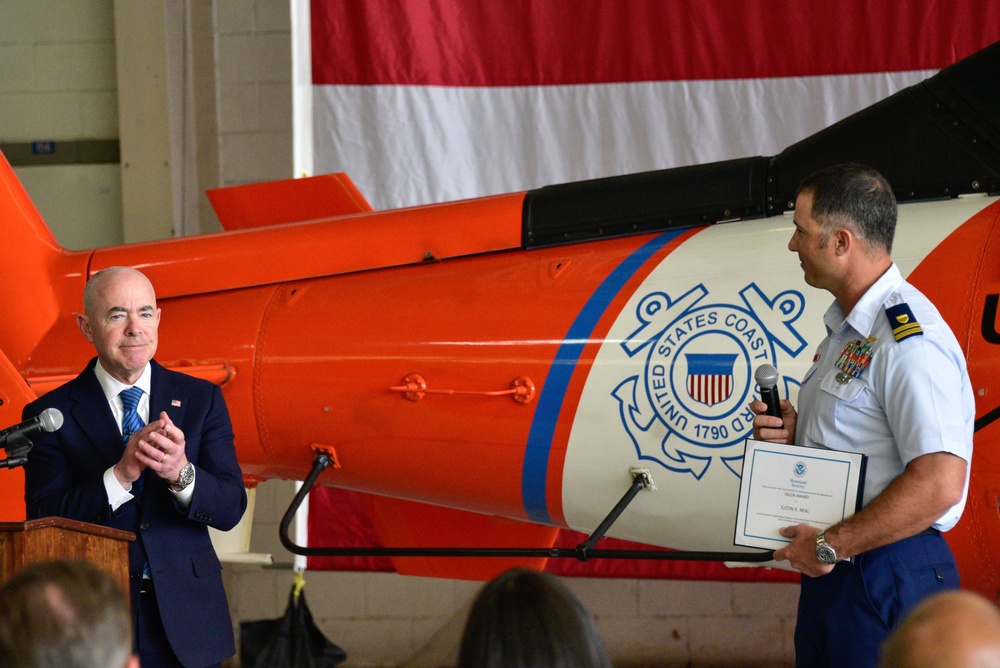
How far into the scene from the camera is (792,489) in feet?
5.48

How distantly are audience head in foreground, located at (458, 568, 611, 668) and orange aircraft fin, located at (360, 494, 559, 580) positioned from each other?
78.7 inches

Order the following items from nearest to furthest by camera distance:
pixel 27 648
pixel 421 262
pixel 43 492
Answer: pixel 27 648
pixel 43 492
pixel 421 262

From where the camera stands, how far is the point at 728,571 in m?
3.87

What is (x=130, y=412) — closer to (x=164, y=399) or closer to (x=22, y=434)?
(x=164, y=399)

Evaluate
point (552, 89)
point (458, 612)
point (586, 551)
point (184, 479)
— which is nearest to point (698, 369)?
point (586, 551)

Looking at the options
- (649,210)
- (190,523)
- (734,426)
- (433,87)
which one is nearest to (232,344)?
(190,523)

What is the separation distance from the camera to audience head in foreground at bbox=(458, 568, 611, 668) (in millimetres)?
856

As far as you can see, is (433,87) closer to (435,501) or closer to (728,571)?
(435,501)

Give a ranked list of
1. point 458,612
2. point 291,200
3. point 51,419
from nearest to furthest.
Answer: point 51,419, point 291,200, point 458,612

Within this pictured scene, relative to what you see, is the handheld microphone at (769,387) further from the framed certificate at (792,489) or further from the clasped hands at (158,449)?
the clasped hands at (158,449)

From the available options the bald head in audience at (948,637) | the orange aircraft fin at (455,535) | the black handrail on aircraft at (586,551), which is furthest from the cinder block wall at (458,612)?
the bald head in audience at (948,637)

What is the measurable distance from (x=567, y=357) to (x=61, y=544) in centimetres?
119

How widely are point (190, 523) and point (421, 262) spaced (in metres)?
1.00

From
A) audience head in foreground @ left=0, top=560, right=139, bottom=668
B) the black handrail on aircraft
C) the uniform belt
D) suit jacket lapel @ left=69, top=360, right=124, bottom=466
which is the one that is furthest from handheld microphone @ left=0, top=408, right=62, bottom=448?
the black handrail on aircraft
